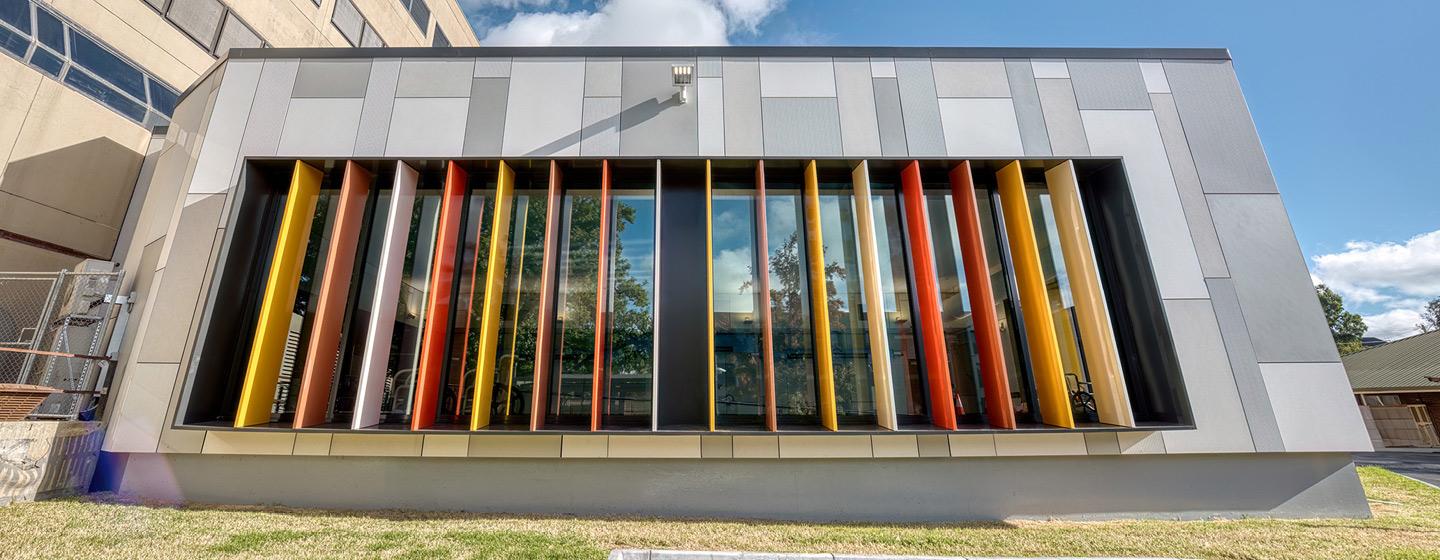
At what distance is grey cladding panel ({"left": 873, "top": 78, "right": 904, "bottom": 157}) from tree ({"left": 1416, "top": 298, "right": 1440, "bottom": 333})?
229ft


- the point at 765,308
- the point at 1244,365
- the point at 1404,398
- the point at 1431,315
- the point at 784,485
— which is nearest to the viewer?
the point at 784,485

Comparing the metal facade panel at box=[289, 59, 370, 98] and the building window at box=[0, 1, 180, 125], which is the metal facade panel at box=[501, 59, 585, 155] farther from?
the building window at box=[0, 1, 180, 125]

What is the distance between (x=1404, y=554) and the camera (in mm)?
3129

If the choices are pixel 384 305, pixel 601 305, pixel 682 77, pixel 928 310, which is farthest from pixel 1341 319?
pixel 384 305

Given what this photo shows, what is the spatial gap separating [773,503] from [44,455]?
630 cm

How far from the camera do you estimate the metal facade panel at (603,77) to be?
511 cm

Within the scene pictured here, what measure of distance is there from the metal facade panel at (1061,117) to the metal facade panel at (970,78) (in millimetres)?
449

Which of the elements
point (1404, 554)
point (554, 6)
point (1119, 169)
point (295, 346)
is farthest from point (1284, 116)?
point (295, 346)

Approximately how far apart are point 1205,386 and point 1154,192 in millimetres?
2023

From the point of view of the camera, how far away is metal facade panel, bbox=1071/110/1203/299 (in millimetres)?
4551

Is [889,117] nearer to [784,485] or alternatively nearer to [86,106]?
[784,485]

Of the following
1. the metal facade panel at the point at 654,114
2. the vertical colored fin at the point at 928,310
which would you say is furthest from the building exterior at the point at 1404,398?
the metal facade panel at the point at 654,114

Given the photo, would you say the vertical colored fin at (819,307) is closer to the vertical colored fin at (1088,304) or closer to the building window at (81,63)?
the vertical colored fin at (1088,304)

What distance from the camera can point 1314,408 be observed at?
4199 mm
